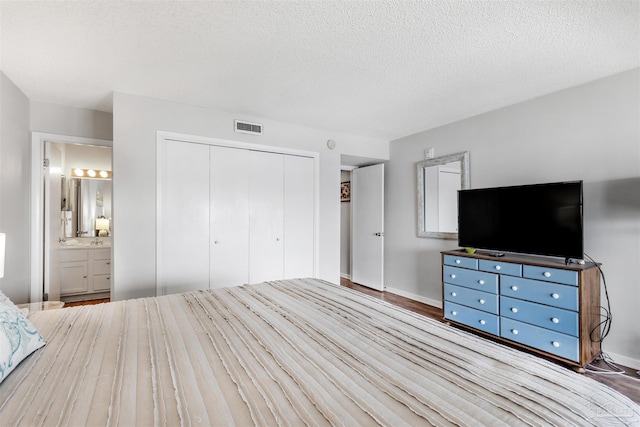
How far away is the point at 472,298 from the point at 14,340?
3.35 meters

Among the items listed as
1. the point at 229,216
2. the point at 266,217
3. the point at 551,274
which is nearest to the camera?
the point at 551,274

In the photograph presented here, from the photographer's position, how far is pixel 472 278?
2.99m

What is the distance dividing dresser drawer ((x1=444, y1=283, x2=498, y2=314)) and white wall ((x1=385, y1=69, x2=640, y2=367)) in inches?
30.3

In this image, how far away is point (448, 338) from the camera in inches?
48.8

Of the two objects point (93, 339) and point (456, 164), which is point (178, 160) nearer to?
point (93, 339)

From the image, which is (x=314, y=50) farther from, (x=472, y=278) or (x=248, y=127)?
(x=472, y=278)

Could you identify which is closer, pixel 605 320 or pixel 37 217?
pixel 605 320

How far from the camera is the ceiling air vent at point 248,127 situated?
344 centimetres

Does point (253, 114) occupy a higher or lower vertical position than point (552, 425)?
higher

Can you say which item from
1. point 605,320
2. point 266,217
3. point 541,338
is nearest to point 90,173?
point 266,217

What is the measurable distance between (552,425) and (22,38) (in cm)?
330

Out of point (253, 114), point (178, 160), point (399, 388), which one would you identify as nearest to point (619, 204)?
point (399, 388)

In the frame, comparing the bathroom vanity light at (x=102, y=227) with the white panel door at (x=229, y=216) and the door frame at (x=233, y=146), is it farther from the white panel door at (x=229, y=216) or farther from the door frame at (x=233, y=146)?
the white panel door at (x=229, y=216)

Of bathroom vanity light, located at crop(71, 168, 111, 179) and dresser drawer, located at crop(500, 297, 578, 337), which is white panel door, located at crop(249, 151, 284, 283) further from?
bathroom vanity light, located at crop(71, 168, 111, 179)
